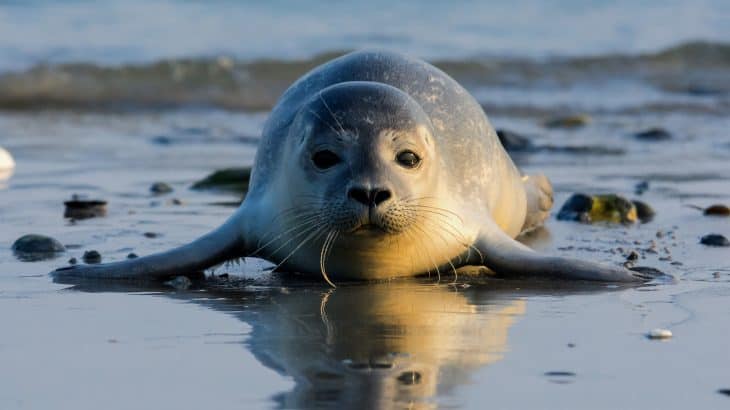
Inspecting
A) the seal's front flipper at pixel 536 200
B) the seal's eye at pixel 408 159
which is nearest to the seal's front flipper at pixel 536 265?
the seal's eye at pixel 408 159

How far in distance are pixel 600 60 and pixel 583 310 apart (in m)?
15.8

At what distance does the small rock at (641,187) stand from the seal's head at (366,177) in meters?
3.28

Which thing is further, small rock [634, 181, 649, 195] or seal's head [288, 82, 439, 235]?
small rock [634, 181, 649, 195]

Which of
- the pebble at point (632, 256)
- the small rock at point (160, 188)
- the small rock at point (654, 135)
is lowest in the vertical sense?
the pebble at point (632, 256)

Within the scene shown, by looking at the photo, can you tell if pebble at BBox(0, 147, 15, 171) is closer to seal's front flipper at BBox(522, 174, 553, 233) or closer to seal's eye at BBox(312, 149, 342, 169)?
seal's front flipper at BBox(522, 174, 553, 233)

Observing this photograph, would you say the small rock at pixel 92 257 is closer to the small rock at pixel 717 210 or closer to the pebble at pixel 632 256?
the pebble at pixel 632 256

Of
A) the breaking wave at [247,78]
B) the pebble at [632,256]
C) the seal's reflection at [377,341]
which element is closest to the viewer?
the seal's reflection at [377,341]

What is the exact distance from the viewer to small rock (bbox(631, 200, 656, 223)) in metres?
8.07

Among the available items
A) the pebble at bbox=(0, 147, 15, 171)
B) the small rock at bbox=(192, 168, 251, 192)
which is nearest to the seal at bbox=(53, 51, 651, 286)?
the small rock at bbox=(192, 168, 251, 192)

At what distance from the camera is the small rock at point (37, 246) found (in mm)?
6793

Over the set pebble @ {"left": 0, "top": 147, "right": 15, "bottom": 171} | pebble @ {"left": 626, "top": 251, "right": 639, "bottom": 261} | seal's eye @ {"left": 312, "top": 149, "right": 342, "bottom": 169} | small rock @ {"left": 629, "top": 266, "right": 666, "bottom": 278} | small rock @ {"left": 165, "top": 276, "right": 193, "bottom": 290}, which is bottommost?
small rock @ {"left": 165, "top": 276, "right": 193, "bottom": 290}

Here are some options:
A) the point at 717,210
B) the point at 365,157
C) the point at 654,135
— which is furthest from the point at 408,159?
→ the point at 654,135

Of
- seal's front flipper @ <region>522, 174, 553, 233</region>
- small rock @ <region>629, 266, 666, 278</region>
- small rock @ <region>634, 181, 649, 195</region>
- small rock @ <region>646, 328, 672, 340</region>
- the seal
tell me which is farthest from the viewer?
small rock @ <region>634, 181, 649, 195</region>

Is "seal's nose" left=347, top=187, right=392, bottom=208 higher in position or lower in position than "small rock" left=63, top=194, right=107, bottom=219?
lower
